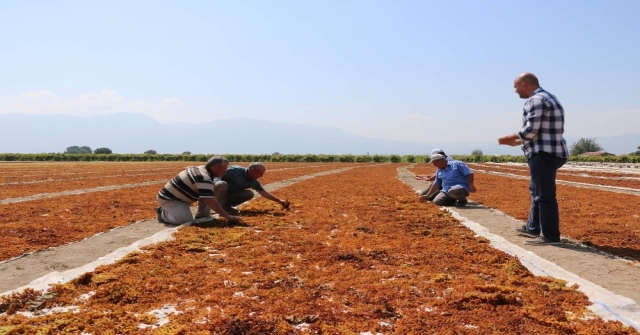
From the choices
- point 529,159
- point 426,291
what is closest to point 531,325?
point 426,291

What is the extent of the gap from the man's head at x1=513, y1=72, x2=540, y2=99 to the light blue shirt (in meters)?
3.19

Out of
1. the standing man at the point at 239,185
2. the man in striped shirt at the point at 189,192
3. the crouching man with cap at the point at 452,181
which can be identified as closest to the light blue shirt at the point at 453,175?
the crouching man with cap at the point at 452,181

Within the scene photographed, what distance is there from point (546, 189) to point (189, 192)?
14.6ft

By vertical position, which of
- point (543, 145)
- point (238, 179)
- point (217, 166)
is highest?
point (543, 145)

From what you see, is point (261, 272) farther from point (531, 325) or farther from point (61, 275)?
point (531, 325)

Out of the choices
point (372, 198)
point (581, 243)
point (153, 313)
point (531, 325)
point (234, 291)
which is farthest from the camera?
point (372, 198)

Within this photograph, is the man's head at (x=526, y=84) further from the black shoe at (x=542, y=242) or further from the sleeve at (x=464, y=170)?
the sleeve at (x=464, y=170)

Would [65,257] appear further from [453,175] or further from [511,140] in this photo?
[453,175]

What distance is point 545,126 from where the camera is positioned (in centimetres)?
495

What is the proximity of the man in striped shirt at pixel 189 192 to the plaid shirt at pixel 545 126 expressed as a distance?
3755 mm

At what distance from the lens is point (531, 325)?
2629mm

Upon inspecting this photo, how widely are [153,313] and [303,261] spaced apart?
158 cm

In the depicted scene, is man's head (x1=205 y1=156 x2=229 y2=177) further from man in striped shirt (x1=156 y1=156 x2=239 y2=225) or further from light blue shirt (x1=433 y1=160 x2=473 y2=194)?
light blue shirt (x1=433 y1=160 x2=473 y2=194)

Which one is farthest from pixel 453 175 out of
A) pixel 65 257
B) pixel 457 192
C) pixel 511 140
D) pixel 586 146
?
pixel 586 146
